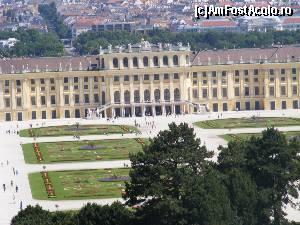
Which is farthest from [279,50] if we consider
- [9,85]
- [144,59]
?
[9,85]

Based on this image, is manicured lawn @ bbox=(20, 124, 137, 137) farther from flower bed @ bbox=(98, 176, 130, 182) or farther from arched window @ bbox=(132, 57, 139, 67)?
flower bed @ bbox=(98, 176, 130, 182)

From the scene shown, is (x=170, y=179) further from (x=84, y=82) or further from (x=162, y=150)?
(x=84, y=82)

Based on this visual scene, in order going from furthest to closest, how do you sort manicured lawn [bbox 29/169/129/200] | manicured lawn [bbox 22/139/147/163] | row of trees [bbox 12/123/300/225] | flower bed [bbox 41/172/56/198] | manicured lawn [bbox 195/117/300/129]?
manicured lawn [bbox 195/117/300/129]
manicured lawn [bbox 22/139/147/163]
flower bed [bbox 41/172/56/198]
manicured lawn [bbox 29/169/129/200]
row of trees [bbox 12/123/300/225]

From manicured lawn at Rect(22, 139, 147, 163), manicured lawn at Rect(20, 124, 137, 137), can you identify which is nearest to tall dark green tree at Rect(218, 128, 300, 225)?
manicured lawn at Rect(22, 139, 147, 163)

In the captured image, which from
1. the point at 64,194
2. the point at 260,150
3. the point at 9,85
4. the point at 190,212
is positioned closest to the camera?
the point at 190,212

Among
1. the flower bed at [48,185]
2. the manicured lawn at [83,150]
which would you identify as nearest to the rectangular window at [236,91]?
the manicured lawn at [83,150]

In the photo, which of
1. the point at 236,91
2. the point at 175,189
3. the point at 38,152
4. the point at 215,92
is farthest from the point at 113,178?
the point at 236,91

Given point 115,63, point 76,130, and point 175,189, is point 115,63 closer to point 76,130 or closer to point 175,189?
point 76,130
